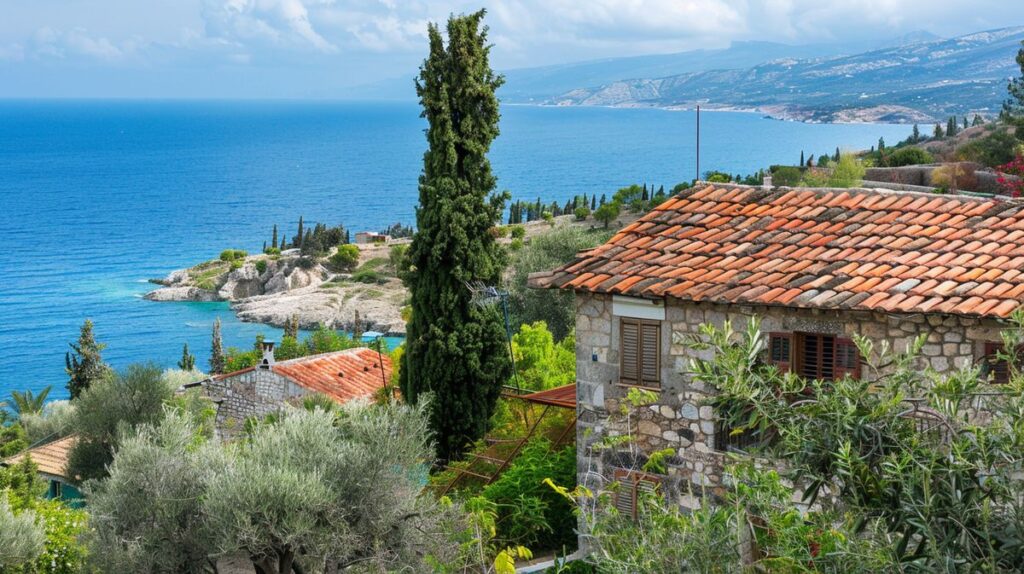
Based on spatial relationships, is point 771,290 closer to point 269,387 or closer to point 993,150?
point 269,387

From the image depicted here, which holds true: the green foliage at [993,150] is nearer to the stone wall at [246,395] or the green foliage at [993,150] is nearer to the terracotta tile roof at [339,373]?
the terracotta tile roof at [339,373]

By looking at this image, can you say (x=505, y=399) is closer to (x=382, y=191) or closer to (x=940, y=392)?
(x=940, y=392)

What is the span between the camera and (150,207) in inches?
6383

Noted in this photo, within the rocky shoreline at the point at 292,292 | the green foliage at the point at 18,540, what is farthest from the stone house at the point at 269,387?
the rocky shoreline at the point at 292,292

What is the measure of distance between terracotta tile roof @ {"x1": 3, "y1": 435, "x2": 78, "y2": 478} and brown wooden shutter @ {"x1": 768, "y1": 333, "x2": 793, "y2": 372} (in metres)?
19.6

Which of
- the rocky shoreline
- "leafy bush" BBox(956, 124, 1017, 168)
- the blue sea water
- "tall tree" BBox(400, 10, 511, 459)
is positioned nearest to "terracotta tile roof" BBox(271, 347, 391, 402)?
"tall tree" BBox(400, 10, 511, 459)

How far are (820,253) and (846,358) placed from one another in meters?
1.42

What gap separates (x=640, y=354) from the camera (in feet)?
45.3

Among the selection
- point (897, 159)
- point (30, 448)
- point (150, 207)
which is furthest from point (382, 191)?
point (30, 448)

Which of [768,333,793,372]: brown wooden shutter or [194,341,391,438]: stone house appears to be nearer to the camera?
[768,333,793,372]: brown wooden shutter

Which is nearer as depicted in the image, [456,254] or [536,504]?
[536,504]

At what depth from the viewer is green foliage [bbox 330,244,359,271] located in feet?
288

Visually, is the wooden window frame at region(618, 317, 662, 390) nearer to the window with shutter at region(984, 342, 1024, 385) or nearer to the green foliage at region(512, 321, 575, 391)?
the window with shutter at region(984, 342, 1024, 385)

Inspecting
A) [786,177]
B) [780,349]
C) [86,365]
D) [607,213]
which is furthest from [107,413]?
[607,213]
